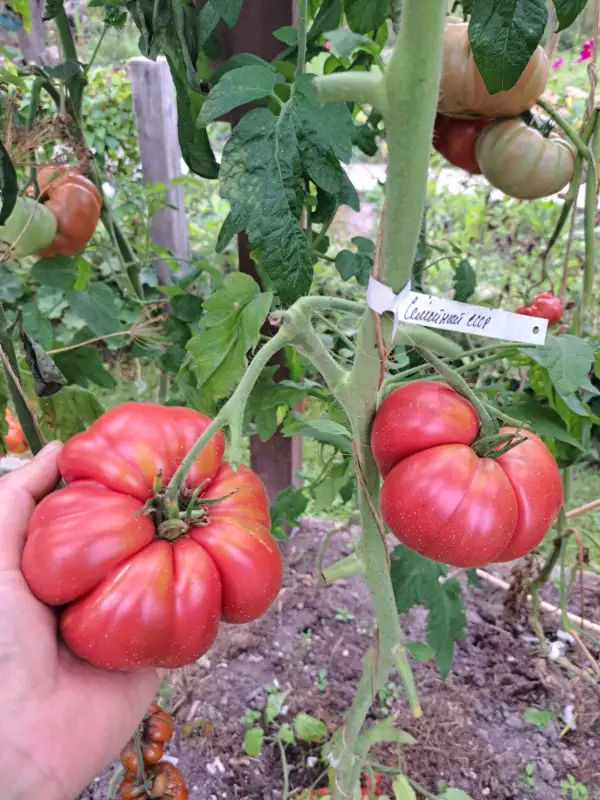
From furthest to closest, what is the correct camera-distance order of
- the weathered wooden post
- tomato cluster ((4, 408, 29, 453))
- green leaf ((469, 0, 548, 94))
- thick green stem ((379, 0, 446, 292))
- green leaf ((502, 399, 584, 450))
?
the weathered wooden post < tomato cluster ((4, 408, 29, 453)) < green leaf ((502, 399, 584, 450)) < green leaf ((469, 0, 548, 94)) < thick green stem ((379, 0, 446, 292))

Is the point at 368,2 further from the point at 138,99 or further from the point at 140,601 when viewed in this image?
the point at 138,99

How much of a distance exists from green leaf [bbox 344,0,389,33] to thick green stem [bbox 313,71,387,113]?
528 millimetres

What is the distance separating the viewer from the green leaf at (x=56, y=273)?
110 cm

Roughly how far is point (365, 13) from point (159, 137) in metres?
1.43

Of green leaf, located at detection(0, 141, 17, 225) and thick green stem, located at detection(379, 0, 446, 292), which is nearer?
thick green stem, located at detection(379, 0, 446, 292)

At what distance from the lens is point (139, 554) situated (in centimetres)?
62

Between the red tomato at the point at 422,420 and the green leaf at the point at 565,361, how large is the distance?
13 cm

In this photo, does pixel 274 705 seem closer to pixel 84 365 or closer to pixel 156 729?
pixel 156 729

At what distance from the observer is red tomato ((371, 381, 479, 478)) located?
24.9 inches

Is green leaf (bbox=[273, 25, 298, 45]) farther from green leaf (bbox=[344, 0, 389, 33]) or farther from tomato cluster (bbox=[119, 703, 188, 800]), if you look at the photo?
tomato cluster (bbox=[119, 703, 188, 800])

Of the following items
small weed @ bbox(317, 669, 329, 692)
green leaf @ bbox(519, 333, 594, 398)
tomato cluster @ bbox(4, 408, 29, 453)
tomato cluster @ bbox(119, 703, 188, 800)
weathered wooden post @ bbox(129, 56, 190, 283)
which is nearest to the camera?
green leaf @ bbox(519, 333, 594, 398)

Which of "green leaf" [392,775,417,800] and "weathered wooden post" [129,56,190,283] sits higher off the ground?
"weathered wooden post" [129,56,190,283]

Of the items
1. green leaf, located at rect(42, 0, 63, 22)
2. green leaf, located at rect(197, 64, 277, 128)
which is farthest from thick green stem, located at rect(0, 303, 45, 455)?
green leaf, located at rect(42, 0, 63, 22)

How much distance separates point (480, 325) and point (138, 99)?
192cm
